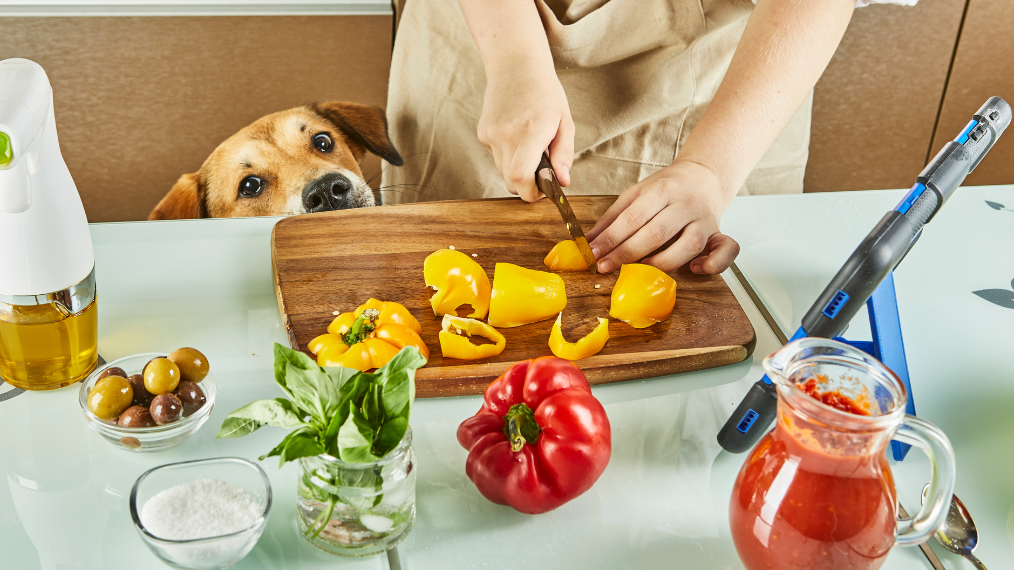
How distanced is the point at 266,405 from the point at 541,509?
254 mm

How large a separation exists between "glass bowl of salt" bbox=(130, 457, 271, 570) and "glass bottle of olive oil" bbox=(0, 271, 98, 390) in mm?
247

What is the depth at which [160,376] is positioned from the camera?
0.76 metres

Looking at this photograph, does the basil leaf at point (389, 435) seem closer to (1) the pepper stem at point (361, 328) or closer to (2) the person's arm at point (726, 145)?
(1) the pepper stem at point (361, 328)

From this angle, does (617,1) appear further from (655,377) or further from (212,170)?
(212,170)

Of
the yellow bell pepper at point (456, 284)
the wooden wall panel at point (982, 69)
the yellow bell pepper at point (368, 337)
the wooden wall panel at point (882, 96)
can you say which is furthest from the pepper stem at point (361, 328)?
the wooden wall panel at point (982, 69)

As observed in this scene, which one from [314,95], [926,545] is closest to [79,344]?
[926,545]

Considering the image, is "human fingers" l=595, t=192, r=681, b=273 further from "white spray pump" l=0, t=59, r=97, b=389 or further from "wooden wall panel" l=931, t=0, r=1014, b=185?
"wooden wall panel" l=931, t=0, r=1014, b=185

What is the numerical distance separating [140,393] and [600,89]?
1.02 m

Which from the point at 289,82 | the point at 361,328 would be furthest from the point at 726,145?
the point at 289,82

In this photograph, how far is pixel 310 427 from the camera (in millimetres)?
611

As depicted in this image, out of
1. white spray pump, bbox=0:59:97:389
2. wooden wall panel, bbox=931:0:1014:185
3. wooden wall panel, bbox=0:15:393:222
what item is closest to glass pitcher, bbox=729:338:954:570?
white spray pump, bbox=0:59:97:389

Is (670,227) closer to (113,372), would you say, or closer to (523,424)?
(523,424)

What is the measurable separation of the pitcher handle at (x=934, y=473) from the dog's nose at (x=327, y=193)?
3.83 ft

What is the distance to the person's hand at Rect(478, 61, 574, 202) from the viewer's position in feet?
3.88
